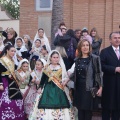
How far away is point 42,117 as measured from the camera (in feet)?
23.1

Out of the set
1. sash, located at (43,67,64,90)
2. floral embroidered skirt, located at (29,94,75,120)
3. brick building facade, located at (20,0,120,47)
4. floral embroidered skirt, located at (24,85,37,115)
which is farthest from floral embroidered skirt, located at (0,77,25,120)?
brick building facade, located at (20,0,120,47)

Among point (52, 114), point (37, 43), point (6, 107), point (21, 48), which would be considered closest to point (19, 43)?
point (21, 48)

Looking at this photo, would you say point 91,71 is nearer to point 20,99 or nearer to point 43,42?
point 20,99

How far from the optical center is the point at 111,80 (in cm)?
663

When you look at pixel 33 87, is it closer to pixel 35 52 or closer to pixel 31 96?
pixel 31 96

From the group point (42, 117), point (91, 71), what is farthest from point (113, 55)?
point (42, 117)

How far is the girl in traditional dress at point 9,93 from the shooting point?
748 cm

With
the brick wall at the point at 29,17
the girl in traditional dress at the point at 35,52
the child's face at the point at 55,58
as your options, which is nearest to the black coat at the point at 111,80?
the child's face at the point at 55,58

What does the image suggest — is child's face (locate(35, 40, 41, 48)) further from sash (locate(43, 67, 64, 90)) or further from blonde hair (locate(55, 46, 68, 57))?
sash (locate(43, 67, 64, 90))

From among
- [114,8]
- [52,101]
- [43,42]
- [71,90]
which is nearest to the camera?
[52,101]

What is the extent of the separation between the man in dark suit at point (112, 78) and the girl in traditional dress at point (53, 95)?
85cm

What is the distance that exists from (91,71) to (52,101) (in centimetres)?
109

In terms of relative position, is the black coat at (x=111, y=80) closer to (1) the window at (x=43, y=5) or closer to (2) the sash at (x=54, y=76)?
(2) the sash at (x=54, y=76)

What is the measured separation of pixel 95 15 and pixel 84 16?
1.49ft
